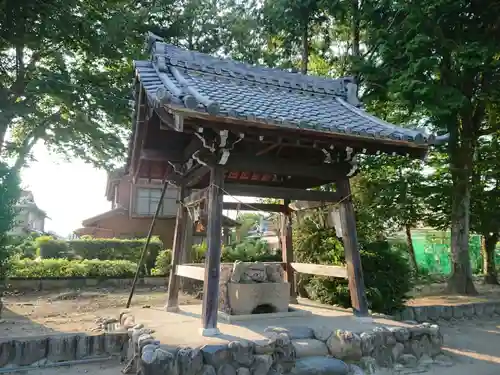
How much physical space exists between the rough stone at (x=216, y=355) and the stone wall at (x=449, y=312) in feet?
17.7

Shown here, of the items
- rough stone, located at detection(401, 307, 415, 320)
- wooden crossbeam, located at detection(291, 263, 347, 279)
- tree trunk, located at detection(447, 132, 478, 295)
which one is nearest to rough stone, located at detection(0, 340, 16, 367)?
wooden crossbeam, located at detection(291, 263, 347, 279)

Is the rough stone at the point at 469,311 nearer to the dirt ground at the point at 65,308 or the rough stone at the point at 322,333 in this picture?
the rough stone at the point at 322,333

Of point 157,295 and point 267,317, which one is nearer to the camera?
point 267,317

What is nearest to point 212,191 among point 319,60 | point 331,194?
point 331,194

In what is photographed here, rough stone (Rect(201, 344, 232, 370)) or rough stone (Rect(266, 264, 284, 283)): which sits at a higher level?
rough stone (Rect(266, 264, 284, 283))

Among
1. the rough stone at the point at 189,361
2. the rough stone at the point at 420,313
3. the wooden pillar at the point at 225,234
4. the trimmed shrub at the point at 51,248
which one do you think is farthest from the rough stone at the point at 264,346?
the trimmed shrub at the point at 51,248

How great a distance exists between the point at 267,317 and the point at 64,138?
36.2 ft

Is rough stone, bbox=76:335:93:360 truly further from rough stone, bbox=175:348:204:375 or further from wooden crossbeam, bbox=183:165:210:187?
wooden crossbeam, bbox=183:165:210:187

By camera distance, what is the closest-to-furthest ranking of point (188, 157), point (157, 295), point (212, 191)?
point (212, 191), point (188, 157), point (157, 295)

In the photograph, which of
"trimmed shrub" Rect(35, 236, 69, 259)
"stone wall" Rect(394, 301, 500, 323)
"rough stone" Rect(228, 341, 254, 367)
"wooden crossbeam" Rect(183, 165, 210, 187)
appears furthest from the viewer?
"trimmed shrub" Rect(35, 236, 69, 259)

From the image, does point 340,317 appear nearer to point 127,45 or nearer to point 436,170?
point 436,170

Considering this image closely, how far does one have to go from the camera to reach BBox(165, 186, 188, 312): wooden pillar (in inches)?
298

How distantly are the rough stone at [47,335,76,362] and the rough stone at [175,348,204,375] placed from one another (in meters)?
2.10

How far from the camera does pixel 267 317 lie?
6.49 m
